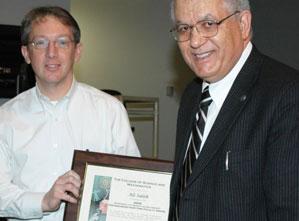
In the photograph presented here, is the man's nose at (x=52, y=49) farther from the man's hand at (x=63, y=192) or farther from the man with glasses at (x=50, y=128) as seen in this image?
the man's hand at (x=63, y=192)

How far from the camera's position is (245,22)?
148cm

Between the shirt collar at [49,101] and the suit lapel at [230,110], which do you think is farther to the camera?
the shirt collar at [49,101]

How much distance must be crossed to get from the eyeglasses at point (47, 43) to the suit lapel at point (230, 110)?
0.82 metres

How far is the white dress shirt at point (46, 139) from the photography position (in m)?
1.90

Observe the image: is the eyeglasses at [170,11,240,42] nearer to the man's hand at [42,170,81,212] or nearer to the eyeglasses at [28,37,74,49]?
the eyeglasses at [28,37,74,49]

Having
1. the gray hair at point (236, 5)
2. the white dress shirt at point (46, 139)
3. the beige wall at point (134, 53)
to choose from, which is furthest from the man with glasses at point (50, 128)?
the beige wall at point (134, 53)

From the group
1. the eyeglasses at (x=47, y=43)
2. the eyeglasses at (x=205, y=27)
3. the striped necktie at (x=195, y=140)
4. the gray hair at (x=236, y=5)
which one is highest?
the eyeglasses at (x=47, y=43)

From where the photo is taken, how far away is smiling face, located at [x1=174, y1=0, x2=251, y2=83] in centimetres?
144

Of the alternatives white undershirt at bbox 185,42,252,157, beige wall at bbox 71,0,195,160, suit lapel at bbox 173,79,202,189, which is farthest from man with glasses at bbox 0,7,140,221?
beige wall at bbox 71,0,195,160

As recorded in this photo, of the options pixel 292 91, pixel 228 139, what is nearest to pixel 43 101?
pixel 228 139

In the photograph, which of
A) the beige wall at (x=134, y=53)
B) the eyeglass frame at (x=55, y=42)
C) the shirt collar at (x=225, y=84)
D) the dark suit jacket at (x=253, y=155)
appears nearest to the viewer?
the dark suit jacket at (x=253, y=155)

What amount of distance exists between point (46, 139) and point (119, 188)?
398 millimetres

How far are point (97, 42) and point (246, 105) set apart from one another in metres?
5.35

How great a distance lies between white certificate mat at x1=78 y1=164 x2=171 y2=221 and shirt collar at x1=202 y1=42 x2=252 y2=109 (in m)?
0.43
